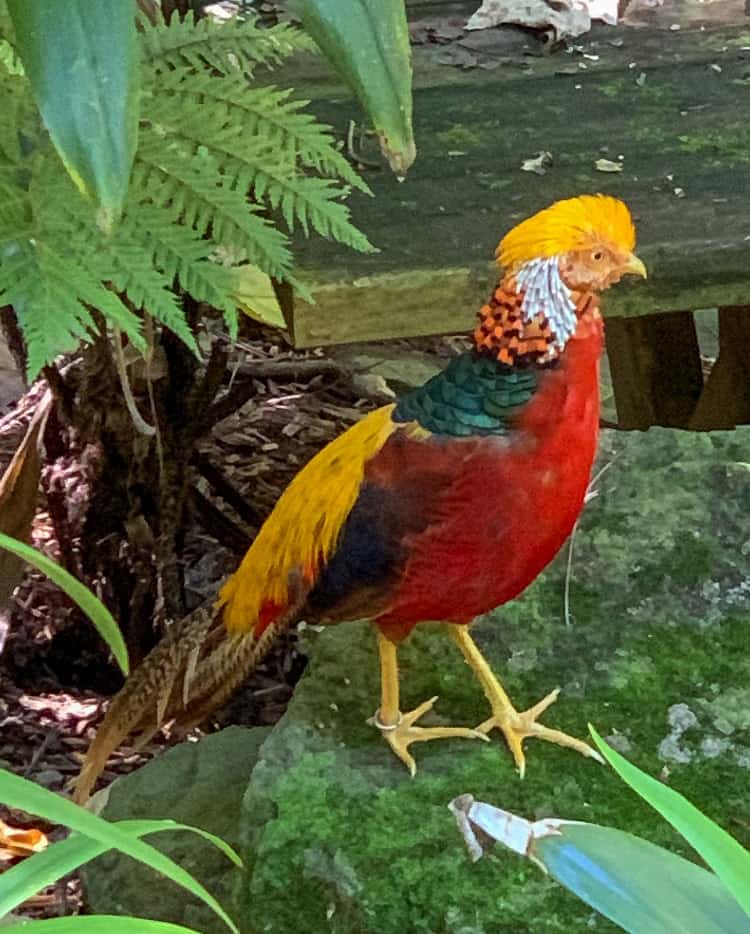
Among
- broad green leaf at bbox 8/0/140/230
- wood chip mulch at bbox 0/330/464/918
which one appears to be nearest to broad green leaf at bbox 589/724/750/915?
broad green leaf at bbox 8/0/140/230

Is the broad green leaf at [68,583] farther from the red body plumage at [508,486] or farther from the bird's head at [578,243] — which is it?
the bird's head at [578,243]

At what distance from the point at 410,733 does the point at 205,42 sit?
0.80 metres

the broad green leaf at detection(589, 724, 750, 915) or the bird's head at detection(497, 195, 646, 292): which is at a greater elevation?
the bird's head at detection(497, 195, 646, 292)

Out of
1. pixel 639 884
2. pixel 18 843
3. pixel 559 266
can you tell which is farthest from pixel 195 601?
pixel 639 884

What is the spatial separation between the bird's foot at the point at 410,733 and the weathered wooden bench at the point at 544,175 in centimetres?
43

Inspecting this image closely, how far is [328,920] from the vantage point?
129 cm

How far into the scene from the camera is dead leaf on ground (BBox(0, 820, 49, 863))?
2.02 m

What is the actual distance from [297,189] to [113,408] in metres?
0.89

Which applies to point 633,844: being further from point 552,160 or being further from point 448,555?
point 552,160

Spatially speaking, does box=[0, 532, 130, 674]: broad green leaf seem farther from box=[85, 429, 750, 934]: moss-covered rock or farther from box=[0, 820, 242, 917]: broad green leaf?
box=[85, 429, 750, 934]: moss-covered rock

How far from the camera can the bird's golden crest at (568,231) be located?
1.19 m

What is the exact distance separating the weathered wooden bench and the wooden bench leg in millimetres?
662

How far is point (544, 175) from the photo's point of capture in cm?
175

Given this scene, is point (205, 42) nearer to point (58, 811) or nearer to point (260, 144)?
point (260, 144)
